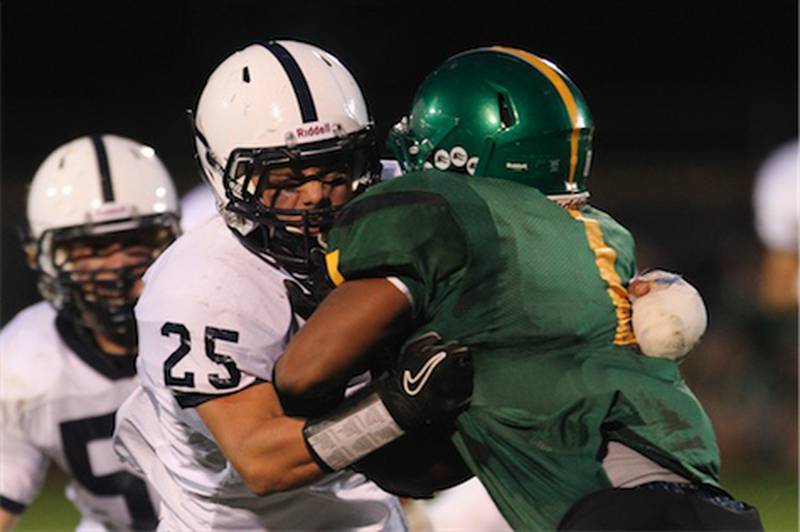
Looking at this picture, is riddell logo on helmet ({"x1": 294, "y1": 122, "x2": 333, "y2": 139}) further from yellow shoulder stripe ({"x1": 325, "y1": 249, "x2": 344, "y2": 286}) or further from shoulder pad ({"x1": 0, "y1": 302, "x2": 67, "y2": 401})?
shoulder pad ({"x1": 0, "y1": 302, "x2": 67, "y2": 401})

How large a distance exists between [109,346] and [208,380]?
165 centimetres

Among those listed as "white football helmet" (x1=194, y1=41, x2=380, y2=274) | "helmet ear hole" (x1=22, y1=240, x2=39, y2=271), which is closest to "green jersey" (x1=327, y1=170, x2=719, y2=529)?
"white football helmet" (x1=194, y1=41, x2=380, y2=274)

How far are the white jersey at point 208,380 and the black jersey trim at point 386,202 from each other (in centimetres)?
43

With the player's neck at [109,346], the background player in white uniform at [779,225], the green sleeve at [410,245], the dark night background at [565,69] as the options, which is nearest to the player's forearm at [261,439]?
the green sleeve at [410,245]

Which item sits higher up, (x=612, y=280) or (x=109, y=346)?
(x=612, y=280)

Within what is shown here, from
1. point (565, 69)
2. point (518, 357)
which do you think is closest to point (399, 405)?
point (518, 357)

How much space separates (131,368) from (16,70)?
689 centimetres

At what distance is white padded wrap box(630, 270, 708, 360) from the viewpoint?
2324 mm

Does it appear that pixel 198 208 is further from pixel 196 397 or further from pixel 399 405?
pixel 399 405

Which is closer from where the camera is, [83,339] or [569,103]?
[569,103]

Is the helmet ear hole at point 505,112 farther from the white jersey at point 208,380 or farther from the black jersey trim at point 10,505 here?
the black jersey trim at point 10,505

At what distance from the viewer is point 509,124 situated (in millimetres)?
2434

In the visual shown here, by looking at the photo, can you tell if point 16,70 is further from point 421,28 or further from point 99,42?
point 421,28

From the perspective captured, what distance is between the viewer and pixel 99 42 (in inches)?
423
